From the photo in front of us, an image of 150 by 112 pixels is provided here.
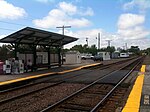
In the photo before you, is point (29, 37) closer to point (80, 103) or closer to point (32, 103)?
point (32, 103)

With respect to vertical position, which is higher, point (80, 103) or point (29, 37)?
point (29, 37)

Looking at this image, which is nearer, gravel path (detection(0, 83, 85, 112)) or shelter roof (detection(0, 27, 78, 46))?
gravel path (detection(0, 83, 85, 112))

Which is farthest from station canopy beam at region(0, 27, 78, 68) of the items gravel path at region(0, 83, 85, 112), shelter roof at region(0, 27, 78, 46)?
gravel path at region(0, 83, 85, 112)

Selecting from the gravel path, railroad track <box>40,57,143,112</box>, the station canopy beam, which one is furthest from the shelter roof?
railroad track <box>40,57,143,112</box>

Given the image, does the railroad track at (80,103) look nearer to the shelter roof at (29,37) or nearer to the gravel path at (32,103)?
the gravel path at (32,103)

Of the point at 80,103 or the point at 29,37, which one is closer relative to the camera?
the point at 80,103

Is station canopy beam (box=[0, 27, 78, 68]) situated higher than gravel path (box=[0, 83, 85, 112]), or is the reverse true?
station canopy beam (box=[0, 27, 78, 68])

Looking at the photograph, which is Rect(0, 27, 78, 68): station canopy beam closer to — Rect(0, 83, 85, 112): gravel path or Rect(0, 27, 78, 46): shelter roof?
Rect(0, 27, 78, 46): shelter roof

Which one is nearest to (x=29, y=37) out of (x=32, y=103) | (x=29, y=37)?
(x=29, y=37)

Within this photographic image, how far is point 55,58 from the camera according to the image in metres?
32.3

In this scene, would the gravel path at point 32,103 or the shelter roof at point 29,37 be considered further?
the shelter roof at point 29,37

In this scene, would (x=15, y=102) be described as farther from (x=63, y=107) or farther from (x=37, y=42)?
(x=37, y=42)

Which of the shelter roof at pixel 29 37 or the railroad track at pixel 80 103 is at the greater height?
the shelter roof at pixel 29 37

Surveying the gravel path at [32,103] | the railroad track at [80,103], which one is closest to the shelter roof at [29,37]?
the gravel path at [32,103]
